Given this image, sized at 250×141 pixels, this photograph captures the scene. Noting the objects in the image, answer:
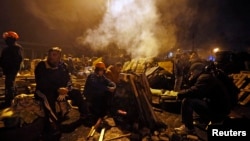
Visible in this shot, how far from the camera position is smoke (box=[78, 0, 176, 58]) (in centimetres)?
1686

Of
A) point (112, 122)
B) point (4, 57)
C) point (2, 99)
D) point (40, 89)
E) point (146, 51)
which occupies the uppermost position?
point (146, 51)

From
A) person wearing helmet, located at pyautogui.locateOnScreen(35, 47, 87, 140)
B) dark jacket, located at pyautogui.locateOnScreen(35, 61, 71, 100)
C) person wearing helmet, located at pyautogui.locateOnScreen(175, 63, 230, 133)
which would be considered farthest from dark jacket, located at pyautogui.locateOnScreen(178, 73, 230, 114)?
dark jacket, located at pyautogui.locateOnScreen(35, 61, 71, 100)

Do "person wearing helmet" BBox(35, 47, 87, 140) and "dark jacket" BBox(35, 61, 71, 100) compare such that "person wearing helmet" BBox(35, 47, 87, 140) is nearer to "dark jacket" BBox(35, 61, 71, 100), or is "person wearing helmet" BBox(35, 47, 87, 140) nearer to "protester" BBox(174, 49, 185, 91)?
"dark jacket" BBox(35, 61, 71, 100)

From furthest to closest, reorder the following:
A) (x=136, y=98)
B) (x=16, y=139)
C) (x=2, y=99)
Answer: (x=2, y=99), (x=136, y=98), (x=16, y=139)

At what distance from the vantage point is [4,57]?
20.6 ft

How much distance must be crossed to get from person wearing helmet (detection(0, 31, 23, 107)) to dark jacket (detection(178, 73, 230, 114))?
5.33m

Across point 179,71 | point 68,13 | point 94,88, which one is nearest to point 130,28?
point 68,13

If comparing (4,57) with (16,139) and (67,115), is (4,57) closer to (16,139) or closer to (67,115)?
(67,115)

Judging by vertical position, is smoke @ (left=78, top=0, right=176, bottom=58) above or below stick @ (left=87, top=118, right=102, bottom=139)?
above

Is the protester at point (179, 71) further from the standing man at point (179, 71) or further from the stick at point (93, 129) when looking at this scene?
the stick at point (93, 129)

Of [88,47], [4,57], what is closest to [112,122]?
[4,57]

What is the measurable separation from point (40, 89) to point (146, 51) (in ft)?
55.5
